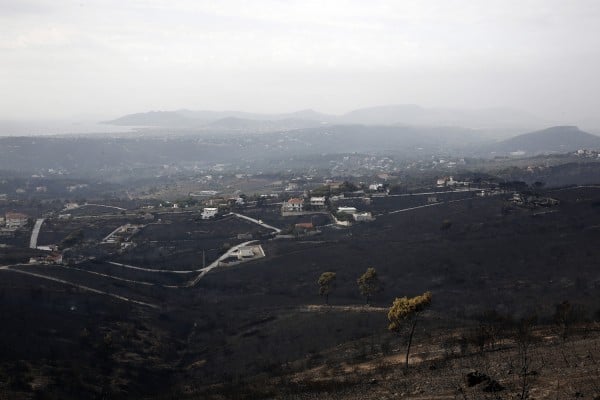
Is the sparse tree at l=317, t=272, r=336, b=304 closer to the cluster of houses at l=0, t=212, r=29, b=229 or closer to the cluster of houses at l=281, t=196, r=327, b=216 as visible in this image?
the cluster of houses at l=281, t=196, r=327, b=216

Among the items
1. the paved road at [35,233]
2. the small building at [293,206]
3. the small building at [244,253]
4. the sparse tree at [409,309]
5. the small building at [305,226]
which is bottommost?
the small building at [244,253]

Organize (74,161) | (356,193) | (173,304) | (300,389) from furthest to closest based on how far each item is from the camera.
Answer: (74,161) < (356,193) < (173,304) < (300,389)

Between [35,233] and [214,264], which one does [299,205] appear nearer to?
[214,264]

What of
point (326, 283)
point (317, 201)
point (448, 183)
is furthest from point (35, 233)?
point (448, 183)

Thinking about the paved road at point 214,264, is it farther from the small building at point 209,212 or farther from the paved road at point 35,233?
the paved road at point 35,233

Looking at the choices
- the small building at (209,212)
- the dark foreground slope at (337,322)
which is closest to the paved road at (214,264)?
the dark foreground slope at (337,322)

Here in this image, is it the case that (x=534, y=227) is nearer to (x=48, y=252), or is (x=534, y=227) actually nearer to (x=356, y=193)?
(x=356, y=193)

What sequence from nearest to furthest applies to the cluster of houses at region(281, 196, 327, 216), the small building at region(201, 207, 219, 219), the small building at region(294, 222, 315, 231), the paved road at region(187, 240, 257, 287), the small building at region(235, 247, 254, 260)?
the paved road at region(187, 240, 257, 287), the small building at region(235, 247, 254, 260), the small building at region(294, 222, 315, 231), the small building at region(201, 207, 219, 219), the cluster of houses at region(281, 196, 327, 216)

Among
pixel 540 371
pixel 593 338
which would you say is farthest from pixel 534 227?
pixel 540 371

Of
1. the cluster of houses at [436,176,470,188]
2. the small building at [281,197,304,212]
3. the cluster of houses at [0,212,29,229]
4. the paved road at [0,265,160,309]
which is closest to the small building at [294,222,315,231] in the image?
the small building at [281,197,304,212]
